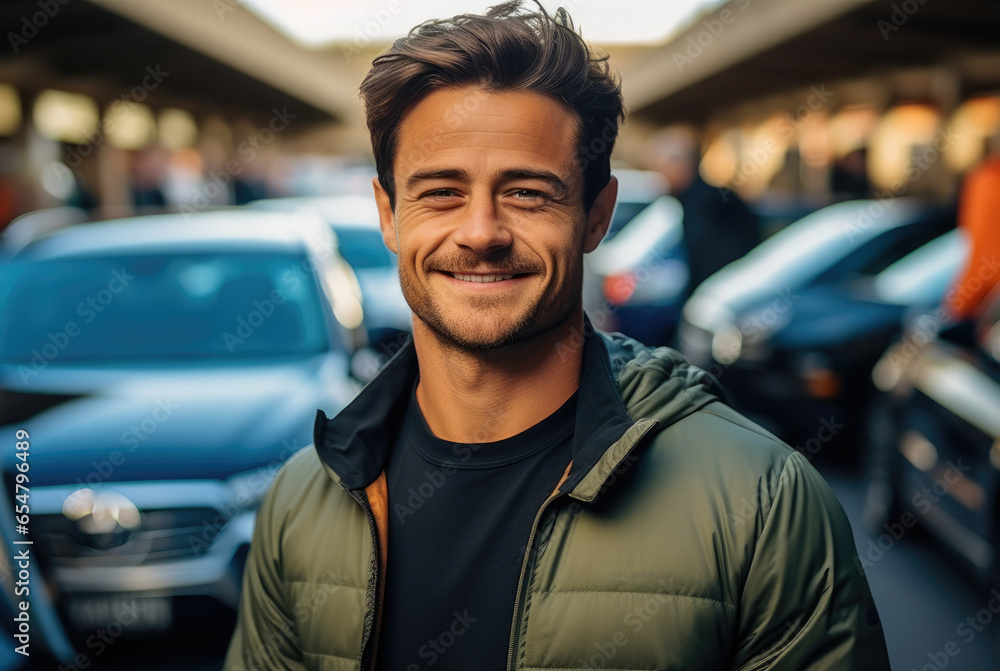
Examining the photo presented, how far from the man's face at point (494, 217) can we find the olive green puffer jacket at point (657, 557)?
21 cm

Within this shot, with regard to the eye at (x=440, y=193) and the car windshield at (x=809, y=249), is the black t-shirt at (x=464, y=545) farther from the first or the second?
the car windshield at (x=809, y=249)

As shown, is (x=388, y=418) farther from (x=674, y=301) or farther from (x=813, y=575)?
(x=674, y=301)

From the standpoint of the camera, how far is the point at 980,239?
20.2ft

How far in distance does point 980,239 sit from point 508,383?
531 centimetres

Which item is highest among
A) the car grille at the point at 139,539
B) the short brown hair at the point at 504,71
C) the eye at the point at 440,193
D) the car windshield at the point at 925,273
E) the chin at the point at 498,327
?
the short brown hair at the point at 504,71

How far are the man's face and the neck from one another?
6 cm

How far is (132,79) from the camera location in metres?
20.0

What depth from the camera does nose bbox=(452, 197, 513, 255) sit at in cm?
182

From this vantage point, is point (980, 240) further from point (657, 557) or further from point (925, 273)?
point (657, 557)

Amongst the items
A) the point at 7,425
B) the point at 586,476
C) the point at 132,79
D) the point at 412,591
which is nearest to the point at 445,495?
the point at 412,591

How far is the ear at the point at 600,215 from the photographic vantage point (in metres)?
2.01

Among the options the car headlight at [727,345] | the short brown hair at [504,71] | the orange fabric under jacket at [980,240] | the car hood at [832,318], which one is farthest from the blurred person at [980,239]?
the short brown hair at [504,71]

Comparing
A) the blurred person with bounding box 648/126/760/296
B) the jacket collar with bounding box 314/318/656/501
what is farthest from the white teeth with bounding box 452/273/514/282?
the blurred person with bounding box 648/126/760/296

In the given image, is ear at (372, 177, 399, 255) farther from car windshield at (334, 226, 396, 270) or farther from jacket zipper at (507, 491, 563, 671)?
car windshield at (334, 226, 396, 270)
